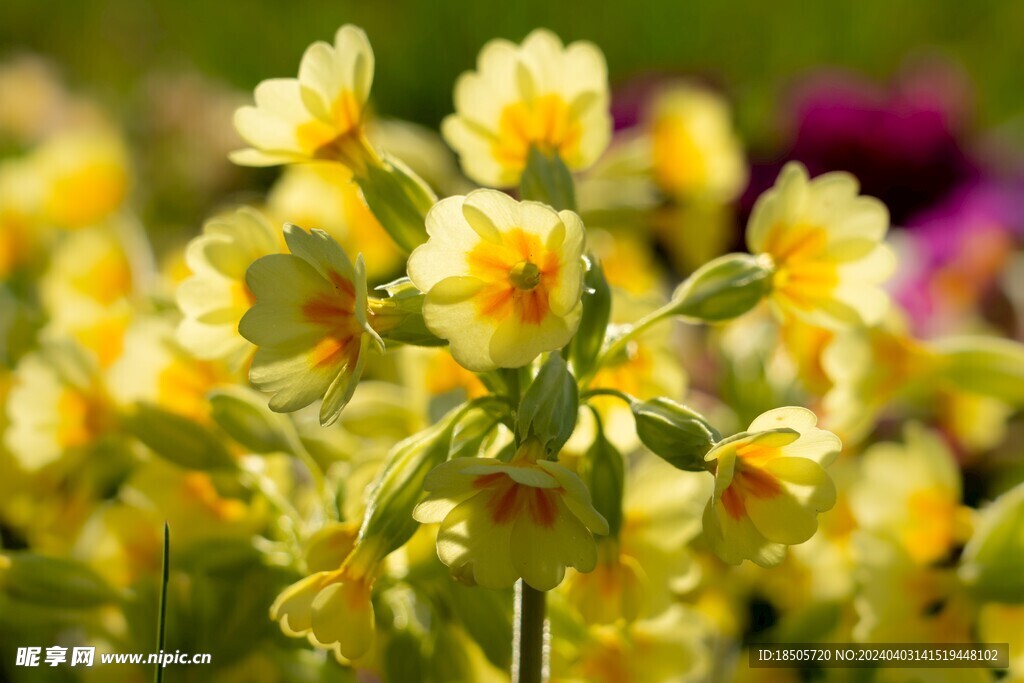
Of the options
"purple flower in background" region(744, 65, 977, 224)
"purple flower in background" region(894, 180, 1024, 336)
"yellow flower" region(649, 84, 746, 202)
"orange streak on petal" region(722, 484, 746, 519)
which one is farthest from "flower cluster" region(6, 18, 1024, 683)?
"purple flower in background" region(744, 65, 977, 224)

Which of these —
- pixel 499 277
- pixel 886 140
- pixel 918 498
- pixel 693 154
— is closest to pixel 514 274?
pixel 499 277

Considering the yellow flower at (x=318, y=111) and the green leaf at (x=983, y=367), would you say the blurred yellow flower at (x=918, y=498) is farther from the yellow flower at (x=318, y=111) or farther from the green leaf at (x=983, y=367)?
the yellow flower at (x=318, y=111)

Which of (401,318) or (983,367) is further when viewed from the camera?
(983,367)

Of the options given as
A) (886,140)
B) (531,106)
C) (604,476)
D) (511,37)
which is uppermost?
(511,37)

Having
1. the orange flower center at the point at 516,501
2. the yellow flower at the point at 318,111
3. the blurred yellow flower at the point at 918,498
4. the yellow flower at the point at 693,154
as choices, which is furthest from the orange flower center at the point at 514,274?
the yellow flower at the point at 693,154

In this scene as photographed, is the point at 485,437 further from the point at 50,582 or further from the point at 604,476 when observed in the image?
the point at 50,582

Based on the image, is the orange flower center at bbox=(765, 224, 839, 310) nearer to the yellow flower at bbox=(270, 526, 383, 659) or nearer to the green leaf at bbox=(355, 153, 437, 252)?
the green leaf at bbox=(355, 153, 437, 252)

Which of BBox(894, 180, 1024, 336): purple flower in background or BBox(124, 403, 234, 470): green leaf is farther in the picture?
BBox(894, 180, 1024, 336): purple flower in background
